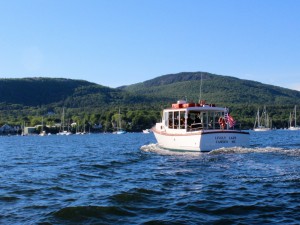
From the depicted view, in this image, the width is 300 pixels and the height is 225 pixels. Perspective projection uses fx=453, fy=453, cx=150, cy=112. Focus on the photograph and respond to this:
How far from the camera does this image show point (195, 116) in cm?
3422

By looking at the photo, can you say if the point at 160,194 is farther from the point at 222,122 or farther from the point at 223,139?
the point at 222,122

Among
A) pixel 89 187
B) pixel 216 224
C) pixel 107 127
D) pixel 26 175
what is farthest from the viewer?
pixel 107 127

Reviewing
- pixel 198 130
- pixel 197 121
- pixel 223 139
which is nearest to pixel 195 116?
pixel 197 121

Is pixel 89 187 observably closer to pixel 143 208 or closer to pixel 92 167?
pixel 143 208

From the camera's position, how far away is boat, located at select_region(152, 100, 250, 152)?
29320 mm

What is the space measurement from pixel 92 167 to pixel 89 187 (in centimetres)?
749

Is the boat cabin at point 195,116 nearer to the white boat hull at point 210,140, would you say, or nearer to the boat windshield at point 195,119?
the boat windshield at point 195,119

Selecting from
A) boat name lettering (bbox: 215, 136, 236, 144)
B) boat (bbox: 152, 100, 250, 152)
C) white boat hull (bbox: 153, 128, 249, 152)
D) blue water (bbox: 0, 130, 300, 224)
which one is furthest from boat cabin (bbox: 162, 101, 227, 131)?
blue water (bbox: 0, 130, 300, 224)

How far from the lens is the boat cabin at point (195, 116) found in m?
32.9

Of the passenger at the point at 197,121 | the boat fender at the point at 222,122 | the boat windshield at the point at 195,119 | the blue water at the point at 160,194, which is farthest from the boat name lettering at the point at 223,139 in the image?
the blue water at the point at 160,194

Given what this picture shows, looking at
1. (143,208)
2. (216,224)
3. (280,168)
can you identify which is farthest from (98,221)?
(280,168)

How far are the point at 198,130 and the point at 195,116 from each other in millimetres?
3249

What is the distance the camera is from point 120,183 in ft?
57.4

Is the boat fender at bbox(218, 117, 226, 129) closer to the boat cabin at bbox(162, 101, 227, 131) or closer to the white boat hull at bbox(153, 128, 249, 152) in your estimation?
the boat cabin at bbox(162, 101, 227, 131)
